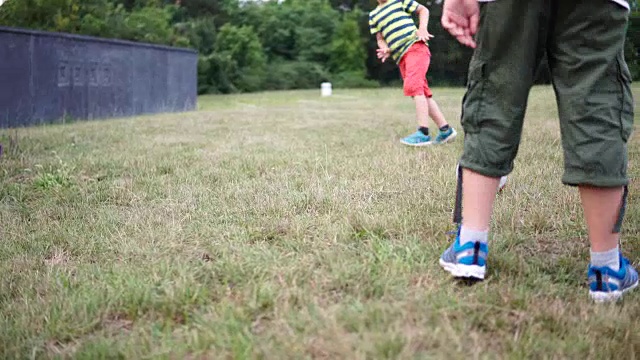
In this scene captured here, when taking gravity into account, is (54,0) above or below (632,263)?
above

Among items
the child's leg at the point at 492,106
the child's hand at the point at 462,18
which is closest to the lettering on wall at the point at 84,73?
the child's hand at the point at 462,18

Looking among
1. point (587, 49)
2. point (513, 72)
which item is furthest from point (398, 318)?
point (587, 49)

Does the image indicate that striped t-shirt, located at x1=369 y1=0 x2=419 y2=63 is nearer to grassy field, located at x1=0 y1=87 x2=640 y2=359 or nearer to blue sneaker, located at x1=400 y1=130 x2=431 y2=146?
blue sneaker, located at x1=400 y1=130 x2=431 y2=146

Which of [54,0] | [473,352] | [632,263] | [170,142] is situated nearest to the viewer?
[473,352]

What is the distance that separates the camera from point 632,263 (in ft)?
5.67

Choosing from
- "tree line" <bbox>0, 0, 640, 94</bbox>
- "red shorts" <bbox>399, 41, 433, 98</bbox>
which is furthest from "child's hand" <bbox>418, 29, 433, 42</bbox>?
"tree line" <bbox>0, 0, 640, 94</bbox>

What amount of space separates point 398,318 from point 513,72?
73cm

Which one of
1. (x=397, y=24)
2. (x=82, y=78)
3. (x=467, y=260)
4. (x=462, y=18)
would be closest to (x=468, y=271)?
(x=467, y=260)

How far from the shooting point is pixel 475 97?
1599 millimetres

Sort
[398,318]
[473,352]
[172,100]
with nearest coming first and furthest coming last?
[473,352] → [398,318] → [172,100]

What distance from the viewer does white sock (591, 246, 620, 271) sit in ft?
4.92

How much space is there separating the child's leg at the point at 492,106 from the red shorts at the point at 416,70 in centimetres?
308

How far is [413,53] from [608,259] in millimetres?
3447

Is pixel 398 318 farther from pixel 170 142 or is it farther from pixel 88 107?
pixel 88 107
